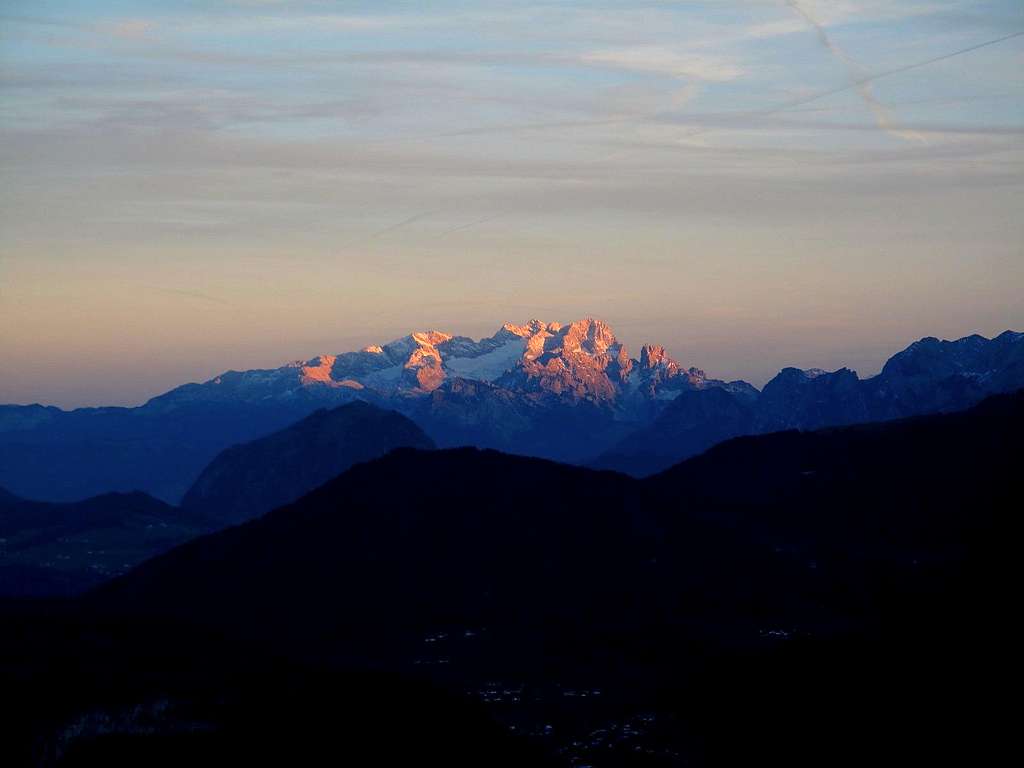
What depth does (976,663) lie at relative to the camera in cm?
19188

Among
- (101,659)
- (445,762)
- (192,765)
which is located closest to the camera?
(192,765)

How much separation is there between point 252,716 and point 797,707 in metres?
71.6

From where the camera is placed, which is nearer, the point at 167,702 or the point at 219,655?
the point at 167,702

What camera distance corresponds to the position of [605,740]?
18838cm

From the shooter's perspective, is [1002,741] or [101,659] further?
[101,659]

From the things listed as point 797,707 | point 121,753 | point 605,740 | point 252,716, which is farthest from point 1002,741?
point 121,753

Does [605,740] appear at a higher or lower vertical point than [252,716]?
lower

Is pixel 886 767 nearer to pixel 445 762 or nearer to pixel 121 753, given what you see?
pixel 445 762

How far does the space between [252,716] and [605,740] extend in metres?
58.2

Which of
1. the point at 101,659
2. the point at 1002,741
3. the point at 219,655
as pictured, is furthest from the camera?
the point at 219,655

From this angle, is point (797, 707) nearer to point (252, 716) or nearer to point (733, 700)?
point (733, 700)

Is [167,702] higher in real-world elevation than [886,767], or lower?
higher

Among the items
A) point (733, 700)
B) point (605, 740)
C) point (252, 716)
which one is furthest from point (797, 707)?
point (252, 716)

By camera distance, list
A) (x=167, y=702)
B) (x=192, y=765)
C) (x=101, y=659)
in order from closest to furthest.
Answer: (x=192, y=765) < (x=167, y=702) < (x=101, y=659)
